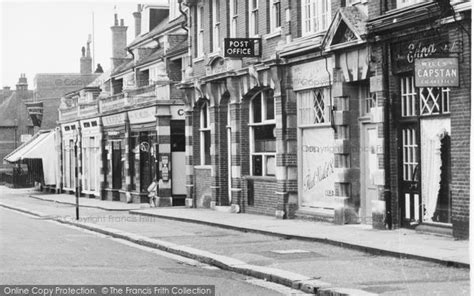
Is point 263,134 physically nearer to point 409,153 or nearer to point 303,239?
point 303,239

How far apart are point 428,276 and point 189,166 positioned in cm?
2028

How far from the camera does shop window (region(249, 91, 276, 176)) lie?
1010 inches

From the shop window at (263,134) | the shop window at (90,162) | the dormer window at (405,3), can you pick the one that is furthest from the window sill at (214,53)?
the shop window at (90,162)

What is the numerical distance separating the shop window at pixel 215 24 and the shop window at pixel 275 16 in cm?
437

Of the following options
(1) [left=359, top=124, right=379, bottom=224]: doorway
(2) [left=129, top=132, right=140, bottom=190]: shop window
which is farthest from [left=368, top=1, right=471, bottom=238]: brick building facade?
(2) [left=129, top=132, right=140, bottom=190]: shop window

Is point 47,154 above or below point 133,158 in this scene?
above

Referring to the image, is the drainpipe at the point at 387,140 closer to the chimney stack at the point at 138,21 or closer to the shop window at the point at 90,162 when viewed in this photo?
the shop window at the point at 90,162

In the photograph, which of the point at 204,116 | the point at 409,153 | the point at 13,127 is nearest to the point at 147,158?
the point at 204,116

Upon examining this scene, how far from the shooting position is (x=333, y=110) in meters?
21.2

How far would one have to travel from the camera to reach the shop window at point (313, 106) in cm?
2223

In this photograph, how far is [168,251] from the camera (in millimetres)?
18000

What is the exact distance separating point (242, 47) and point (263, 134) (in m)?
2.66

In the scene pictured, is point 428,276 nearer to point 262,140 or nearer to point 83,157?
point 262,140

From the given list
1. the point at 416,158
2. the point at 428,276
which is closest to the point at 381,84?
the point at 416,158
